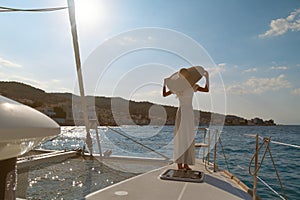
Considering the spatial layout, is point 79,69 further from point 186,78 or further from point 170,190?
point 170,190

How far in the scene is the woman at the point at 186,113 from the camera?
8.48 ft

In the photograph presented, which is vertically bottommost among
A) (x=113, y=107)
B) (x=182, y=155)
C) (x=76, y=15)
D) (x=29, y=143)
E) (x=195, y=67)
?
(x=182, y=155)

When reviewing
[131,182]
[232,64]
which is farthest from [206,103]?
[232,64]

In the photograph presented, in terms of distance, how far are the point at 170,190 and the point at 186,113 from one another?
82 centimetres

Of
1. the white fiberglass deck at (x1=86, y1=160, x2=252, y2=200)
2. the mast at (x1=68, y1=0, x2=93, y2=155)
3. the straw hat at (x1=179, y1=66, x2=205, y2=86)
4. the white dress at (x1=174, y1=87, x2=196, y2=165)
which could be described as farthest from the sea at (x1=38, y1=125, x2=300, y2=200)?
the straw hat at (x1=179, y1=66, x2=205, y2=86)

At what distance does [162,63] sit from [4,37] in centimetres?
193

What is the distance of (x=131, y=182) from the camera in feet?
7.41

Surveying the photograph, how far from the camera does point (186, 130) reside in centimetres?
259

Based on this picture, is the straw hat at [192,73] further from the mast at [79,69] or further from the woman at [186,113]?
the mast at [79,69]

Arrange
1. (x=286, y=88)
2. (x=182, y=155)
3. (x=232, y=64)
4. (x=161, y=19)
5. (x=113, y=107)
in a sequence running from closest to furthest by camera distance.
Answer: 1. (x=182, y=155)
2. (x=113, y=107)
3. (x=161, y=19)
4. (x=232, y=64)
5. (x=286, y=88)

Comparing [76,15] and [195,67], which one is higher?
[76,15]

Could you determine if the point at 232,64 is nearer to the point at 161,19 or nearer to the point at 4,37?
the point at 161,19

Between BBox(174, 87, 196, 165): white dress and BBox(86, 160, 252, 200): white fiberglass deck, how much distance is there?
29 centimetres

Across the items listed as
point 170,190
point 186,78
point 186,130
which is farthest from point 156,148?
point 170,190
